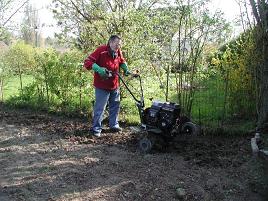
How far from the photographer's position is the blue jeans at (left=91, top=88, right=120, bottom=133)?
24.7ft

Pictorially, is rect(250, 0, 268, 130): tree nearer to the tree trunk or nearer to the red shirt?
the tree trunk

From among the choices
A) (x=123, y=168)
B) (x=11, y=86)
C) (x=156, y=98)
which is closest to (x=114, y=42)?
(x=123, y=168)

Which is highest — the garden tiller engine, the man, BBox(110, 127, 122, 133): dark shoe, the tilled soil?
the man

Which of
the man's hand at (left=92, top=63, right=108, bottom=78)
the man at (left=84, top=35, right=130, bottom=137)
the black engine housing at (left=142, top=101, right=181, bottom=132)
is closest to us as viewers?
the black engine housing at (left=142, top=101, right=181, bottom=132)

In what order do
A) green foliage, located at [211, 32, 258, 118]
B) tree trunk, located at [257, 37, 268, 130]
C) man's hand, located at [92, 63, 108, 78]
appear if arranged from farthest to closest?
1. green foliage, located at [211, 32, 258, 118]
2. man's hand, located at [92, 63, 108, 78]
3. tree trunk, located at [257, 37, 268, 130]

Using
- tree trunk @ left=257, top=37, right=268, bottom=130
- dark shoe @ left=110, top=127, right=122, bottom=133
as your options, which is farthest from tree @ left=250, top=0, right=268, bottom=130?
dark shoe @ left=110, top=127, right=122, bottom=133

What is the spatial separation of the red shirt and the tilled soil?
0.99 metres

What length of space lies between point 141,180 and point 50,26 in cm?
646

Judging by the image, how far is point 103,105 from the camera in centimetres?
757

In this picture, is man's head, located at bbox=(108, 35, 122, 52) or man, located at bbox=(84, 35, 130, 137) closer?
man's head, located at bbox=(108, 35, 122, 52)

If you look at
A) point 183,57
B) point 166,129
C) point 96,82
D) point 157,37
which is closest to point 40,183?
point 166,129

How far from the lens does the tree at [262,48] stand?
6.35 meters

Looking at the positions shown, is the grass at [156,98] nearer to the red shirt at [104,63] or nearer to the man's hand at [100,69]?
the red shirt at [104,63]

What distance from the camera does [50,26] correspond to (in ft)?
34.7
